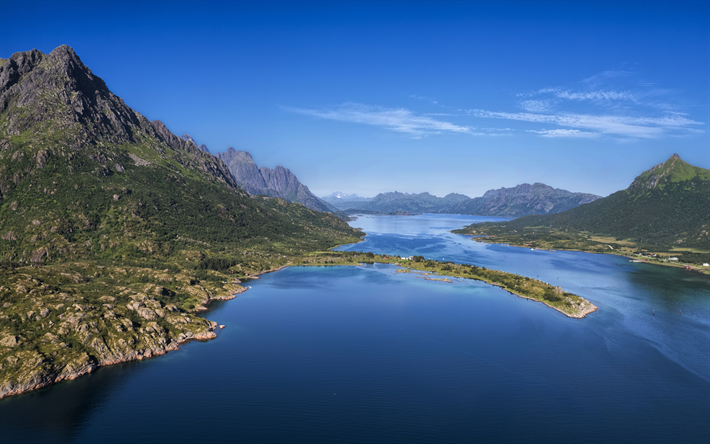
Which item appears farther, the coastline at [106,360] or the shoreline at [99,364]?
the coastline at [106,360]

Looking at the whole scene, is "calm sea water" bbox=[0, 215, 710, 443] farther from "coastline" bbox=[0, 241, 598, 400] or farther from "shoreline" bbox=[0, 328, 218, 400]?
"coastline" bbox=[0, 241, 598, 400]

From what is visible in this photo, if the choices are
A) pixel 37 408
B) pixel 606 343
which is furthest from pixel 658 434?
pixel 37 408

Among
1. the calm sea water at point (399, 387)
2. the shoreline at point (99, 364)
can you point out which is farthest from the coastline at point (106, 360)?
the calm sea water at point (399, 387)

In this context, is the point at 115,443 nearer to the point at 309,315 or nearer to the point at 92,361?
the point at 92,361

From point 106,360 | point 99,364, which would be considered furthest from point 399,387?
point 99,364

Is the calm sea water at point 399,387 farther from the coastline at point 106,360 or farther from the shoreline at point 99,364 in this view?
the coastline at point 106,360

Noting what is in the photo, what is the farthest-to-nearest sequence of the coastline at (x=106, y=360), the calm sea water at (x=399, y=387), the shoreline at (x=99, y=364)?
the coastline at (x=106, y=360) < the shoreline at (x=99, y=364) < the calm sea water at (x=399, y=387)

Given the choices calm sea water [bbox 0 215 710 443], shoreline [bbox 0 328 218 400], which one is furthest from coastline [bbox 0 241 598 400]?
calm sea water [bbox 0 215 710 443]

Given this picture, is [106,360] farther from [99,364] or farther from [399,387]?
[399,387]
